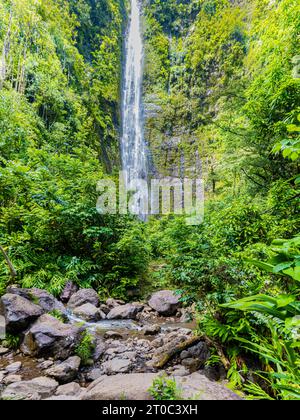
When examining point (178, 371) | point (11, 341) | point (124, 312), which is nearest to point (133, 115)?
point (124, 312)

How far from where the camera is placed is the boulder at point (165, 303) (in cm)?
587

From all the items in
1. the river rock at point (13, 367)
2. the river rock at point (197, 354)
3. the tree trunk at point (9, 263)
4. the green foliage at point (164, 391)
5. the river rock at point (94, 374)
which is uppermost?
the tree trunk at point (9, 263)

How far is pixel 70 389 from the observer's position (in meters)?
2.70

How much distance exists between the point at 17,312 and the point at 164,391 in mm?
2966

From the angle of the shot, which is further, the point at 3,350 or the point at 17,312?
the point at 17,312

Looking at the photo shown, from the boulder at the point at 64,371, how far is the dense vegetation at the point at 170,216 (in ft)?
5.87

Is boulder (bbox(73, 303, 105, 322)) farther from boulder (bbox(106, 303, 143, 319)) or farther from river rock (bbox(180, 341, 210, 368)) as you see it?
river rock (bbox(180, 341, 210, 368))

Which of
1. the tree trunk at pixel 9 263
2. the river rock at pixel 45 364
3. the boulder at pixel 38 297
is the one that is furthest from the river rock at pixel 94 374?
the tree trunk at pixel 9 263

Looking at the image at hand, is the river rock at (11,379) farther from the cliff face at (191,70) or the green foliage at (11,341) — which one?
the cliff face at (191,70)

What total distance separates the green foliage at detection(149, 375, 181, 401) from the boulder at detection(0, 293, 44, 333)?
2.73 m

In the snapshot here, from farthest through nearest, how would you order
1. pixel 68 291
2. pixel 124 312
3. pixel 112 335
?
pixel 68 291
pixel 124 312
pixel 112 335

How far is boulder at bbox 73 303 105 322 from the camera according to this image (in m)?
5.14

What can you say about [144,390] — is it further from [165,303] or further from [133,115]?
[133,115]
